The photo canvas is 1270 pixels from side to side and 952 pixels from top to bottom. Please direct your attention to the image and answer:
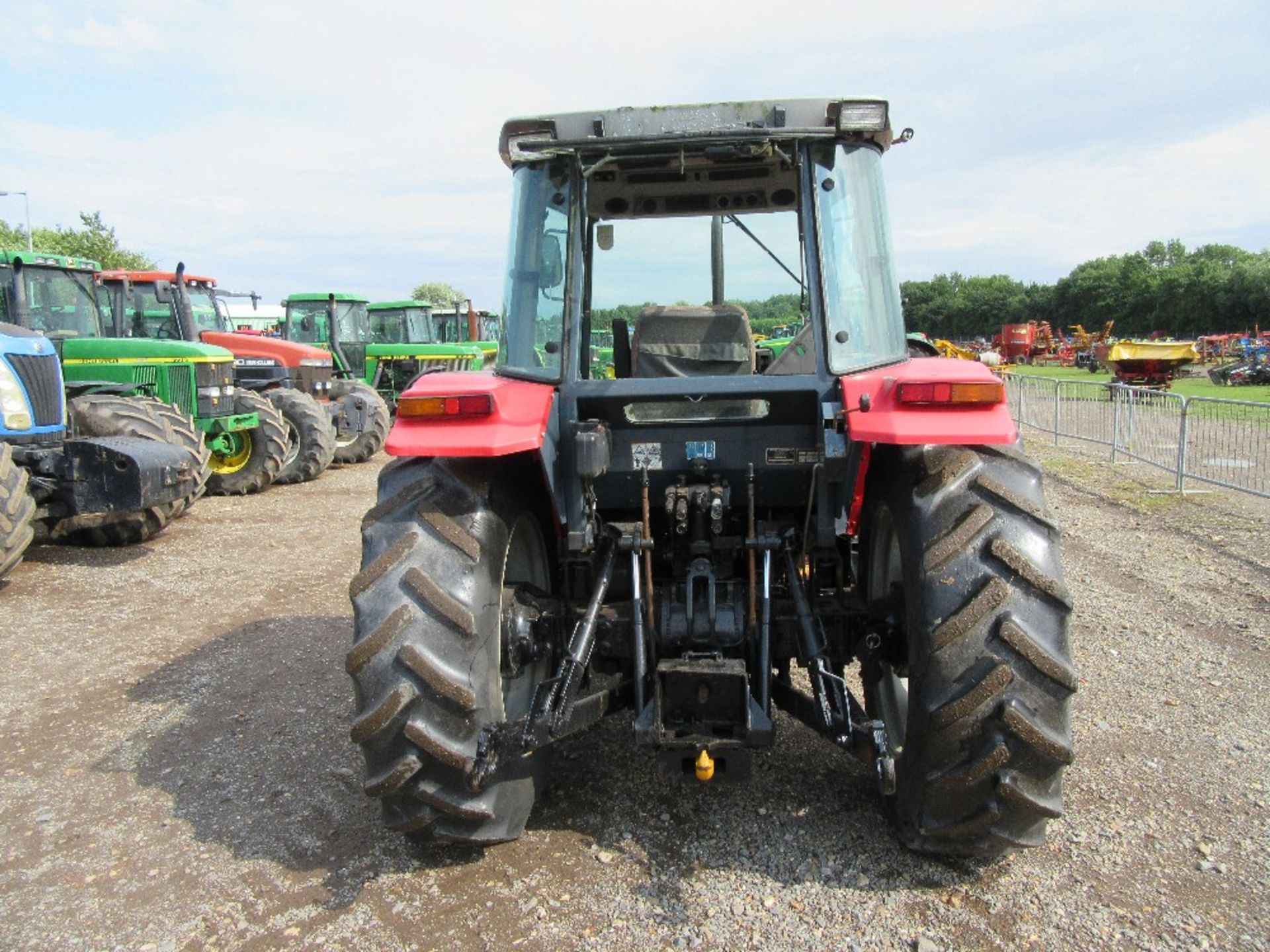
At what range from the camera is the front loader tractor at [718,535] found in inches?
103

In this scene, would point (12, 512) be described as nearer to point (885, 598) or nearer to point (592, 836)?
point (592, 836)

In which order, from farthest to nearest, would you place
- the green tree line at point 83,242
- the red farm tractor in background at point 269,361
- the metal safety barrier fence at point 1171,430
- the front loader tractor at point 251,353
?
the green tree line at point 83,242 < the red farm tractor in background at point 269,361 < the front loader tractor at point 251,353 < the metal safety barrier fence at point 1171,430

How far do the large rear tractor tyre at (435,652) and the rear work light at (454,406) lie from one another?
0.67ft

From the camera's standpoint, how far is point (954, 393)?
2.73 meters

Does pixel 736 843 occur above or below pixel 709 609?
below

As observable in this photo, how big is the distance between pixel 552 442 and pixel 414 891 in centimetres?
149

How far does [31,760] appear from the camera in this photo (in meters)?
4.03

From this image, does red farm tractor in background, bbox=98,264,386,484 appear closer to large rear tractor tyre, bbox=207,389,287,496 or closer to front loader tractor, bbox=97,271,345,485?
A: front loader tractor, bbox=97,271,345,485

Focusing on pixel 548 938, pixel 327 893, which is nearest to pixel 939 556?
pixel 548 938

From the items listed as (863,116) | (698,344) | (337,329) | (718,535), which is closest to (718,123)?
(863,116)

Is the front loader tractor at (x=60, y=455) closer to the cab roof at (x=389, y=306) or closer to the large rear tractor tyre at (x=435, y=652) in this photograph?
the large rear tractor tyre at (x=435, y=652)

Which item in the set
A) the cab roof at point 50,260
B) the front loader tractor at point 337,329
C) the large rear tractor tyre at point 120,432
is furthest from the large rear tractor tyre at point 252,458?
the front loader tractor at point 337,329

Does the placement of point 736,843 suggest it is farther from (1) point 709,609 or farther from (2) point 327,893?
(2) point 327,893

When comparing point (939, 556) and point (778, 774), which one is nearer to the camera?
point (939, 556)
